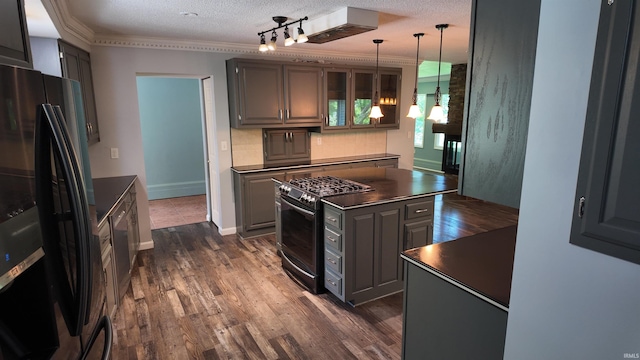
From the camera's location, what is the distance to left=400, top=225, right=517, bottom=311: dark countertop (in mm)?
1532

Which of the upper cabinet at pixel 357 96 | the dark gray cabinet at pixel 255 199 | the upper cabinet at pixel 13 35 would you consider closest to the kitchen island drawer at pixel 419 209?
the dark gray cabinet at pixel 255 199

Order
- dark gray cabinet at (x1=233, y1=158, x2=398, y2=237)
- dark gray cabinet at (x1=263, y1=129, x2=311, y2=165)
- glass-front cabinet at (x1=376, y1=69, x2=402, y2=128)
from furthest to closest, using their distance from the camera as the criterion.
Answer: glass-front cabinet at (x1=376, y1=69, x2=402, y2=128) < dark gray cabinet at (x1=263, y1=129, x2=311, y2=165) < dark gray cabinet at (x1=233, y1=158, x2=398, y2=237)

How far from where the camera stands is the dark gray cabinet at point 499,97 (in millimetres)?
1230

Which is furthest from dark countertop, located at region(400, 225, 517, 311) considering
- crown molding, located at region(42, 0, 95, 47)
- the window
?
the window

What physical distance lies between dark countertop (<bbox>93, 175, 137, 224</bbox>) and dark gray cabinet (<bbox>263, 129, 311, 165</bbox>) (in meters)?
1.74

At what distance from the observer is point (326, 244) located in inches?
123

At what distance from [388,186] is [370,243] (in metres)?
0.65

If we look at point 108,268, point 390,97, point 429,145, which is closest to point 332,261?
point 108,268

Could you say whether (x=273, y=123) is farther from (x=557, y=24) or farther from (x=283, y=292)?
(x=557, y=24)

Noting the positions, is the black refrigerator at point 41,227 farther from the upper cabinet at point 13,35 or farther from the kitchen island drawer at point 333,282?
the kitchen island drawer at point 333,282

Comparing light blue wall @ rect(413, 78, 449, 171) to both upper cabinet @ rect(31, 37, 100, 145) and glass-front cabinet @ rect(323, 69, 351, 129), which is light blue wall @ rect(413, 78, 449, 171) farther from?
upper cabinet @ rect(31, 37, 100, 145)

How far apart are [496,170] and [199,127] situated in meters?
6.40

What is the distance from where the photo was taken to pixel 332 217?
2.96m

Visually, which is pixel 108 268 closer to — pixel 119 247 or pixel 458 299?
pixel 119 247
